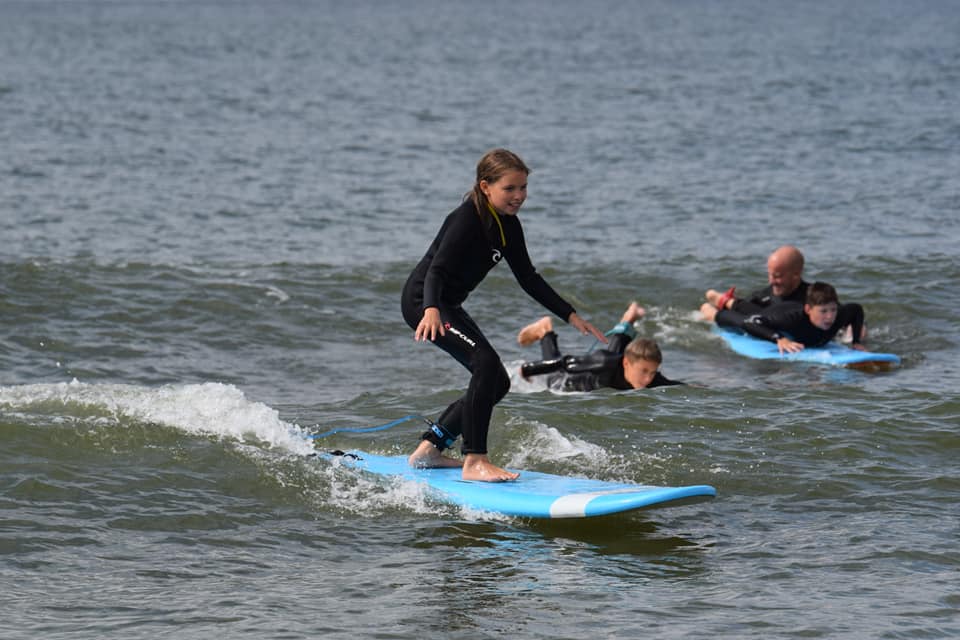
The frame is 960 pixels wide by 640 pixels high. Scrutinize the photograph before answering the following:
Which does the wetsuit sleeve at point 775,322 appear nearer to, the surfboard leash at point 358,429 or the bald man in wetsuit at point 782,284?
the bald man in wetsuit at point 782,284

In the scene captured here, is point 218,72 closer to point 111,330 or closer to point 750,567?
point 111,330

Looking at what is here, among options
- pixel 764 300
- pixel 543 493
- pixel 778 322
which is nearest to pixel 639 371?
pixel 778 322

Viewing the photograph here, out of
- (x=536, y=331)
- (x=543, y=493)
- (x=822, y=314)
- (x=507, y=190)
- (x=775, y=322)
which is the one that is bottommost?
(x=543, y=493)

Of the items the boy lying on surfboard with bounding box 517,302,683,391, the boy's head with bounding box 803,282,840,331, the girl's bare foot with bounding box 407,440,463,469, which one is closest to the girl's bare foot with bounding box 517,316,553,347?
the boy lying on surfboard with bounding box 517,302,683,391

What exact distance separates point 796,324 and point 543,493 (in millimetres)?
5790

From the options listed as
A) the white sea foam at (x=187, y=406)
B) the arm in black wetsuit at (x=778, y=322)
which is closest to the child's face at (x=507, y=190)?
the white sea foam at (x=187, y=406)

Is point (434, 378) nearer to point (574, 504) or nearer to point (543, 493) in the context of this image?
point (543, 493)

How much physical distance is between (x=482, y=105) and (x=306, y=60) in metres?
19.5

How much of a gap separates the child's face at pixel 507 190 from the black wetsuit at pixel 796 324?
601 cm

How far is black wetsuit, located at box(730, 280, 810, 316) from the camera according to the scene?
44.5ft

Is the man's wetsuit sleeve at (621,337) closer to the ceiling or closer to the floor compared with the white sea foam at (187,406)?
closer to the ceiling

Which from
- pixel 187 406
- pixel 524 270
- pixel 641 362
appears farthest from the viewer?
pixel 641 362

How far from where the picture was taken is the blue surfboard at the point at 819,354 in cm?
1251

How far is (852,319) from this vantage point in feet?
43.8
